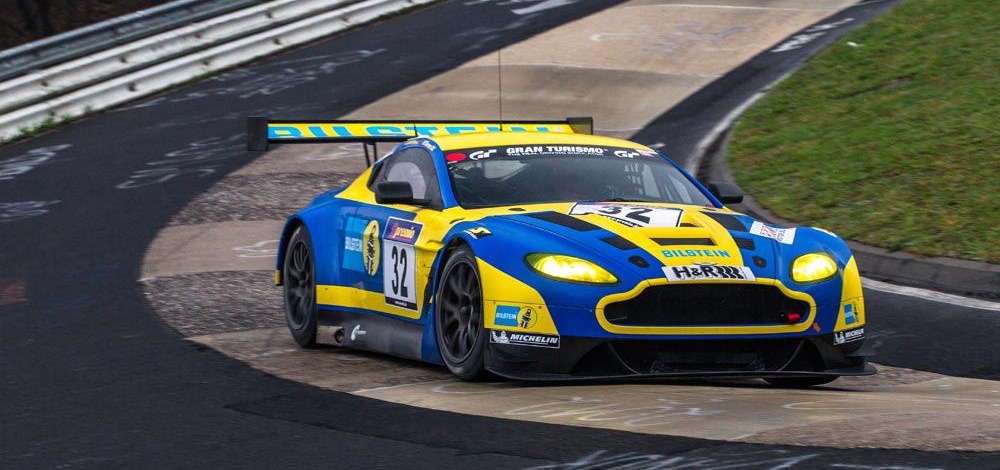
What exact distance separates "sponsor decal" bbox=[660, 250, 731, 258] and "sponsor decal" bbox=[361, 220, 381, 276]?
2048mm

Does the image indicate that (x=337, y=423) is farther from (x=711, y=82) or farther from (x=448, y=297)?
(x=711, y=82)

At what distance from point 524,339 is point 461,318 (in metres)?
0.58

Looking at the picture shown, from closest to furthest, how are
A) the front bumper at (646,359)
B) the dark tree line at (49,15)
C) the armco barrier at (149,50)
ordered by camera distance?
the front bumper at (646,359) < the armco barrier at (149,50) < the dark tree line at (49,15)

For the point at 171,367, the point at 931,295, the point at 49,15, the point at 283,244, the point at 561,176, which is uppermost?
the point at 49,15

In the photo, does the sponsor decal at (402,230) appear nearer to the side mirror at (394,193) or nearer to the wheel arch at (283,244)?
the side mirror at (394,193)

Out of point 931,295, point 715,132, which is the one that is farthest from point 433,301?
point 715,132

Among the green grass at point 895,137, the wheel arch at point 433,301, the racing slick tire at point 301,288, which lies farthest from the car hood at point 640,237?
the green grass at point 895,137

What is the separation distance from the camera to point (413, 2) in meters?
26.8

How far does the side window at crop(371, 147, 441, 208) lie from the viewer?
8.61 m

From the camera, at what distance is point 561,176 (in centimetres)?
855

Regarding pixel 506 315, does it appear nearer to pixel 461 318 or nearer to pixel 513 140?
pixel 461 318

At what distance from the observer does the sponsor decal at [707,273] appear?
7.05 m

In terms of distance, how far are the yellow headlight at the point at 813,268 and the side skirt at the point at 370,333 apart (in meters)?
1.93

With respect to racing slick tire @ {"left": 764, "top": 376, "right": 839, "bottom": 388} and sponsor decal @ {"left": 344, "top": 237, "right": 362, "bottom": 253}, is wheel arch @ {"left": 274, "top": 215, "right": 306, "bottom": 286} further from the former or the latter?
racing slick tire @ {"left": 764, "top": 376, "right": 839, "bottom": 388}
